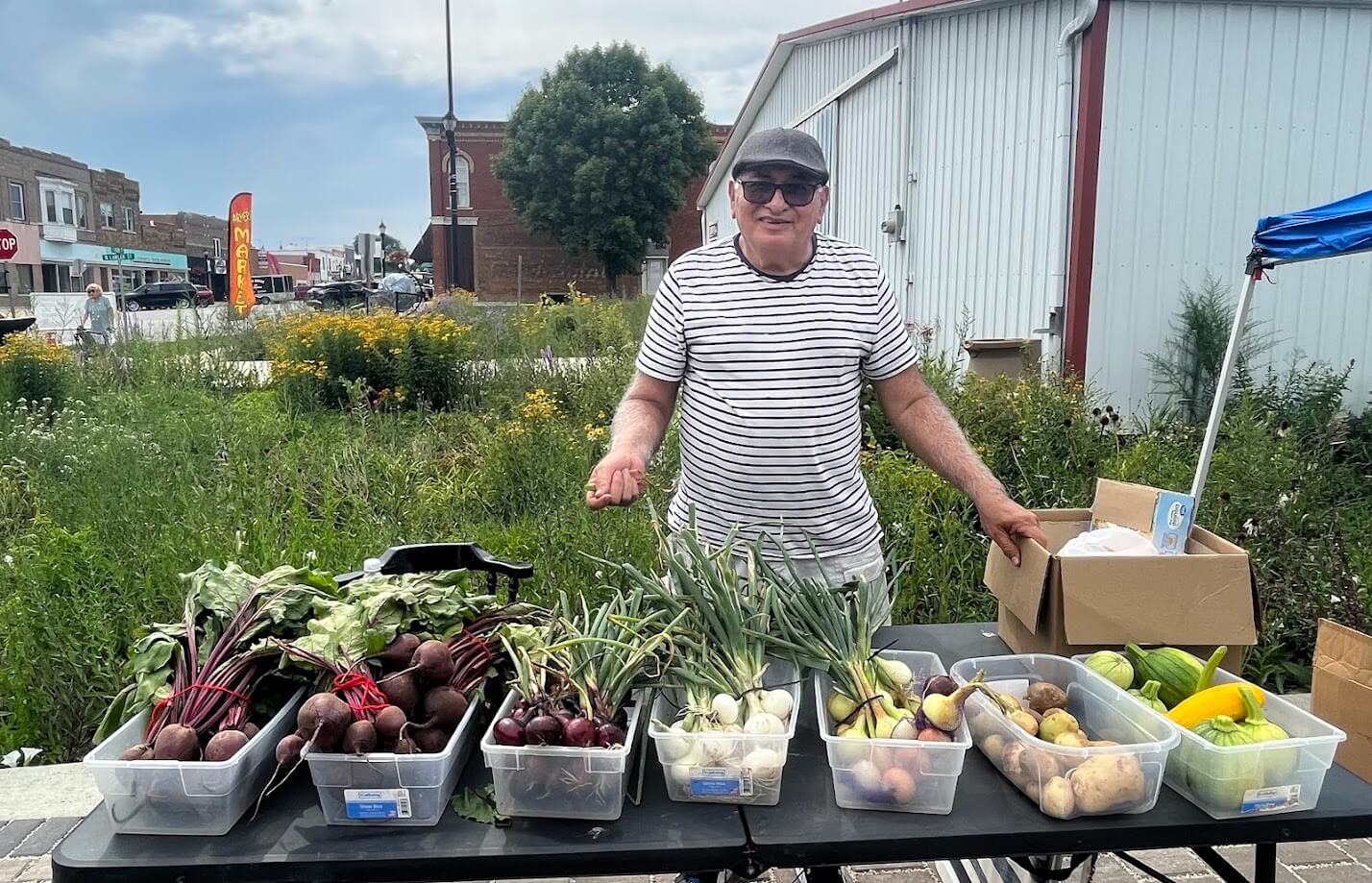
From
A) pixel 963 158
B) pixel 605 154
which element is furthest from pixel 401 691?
pixel 605 154

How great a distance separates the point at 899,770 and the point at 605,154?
3429cm

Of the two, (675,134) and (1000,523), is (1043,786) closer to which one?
(1000,523)

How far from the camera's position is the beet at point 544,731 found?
56.9 inches

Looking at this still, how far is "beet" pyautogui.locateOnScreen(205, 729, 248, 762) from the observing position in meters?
1.44

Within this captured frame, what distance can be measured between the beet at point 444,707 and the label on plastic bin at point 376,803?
0.42 feet

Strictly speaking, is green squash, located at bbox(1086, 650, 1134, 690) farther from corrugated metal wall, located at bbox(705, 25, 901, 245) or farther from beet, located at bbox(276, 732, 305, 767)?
corrugated metal wall, located at bbox(705, 25, 901, 245)

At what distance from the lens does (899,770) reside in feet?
4.84

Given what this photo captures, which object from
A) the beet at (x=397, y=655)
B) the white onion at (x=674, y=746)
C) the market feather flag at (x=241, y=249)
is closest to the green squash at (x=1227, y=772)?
the white onion at (x=674, y=746)

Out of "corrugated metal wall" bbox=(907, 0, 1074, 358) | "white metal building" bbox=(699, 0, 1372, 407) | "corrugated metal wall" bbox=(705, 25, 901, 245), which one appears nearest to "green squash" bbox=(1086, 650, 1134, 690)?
"white metal building" bbox=(699, 0, 1372, 407)

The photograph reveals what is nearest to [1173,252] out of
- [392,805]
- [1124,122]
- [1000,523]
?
[1124,122]

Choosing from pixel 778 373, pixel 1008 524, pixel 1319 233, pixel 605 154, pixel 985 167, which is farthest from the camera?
pixel 605 154

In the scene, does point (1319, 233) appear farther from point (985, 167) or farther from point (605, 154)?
point (605, 154)

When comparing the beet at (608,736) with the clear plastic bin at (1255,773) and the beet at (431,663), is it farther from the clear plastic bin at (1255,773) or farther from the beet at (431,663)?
the clear plastic bin at (1255,773)

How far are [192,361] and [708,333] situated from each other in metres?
8.24
